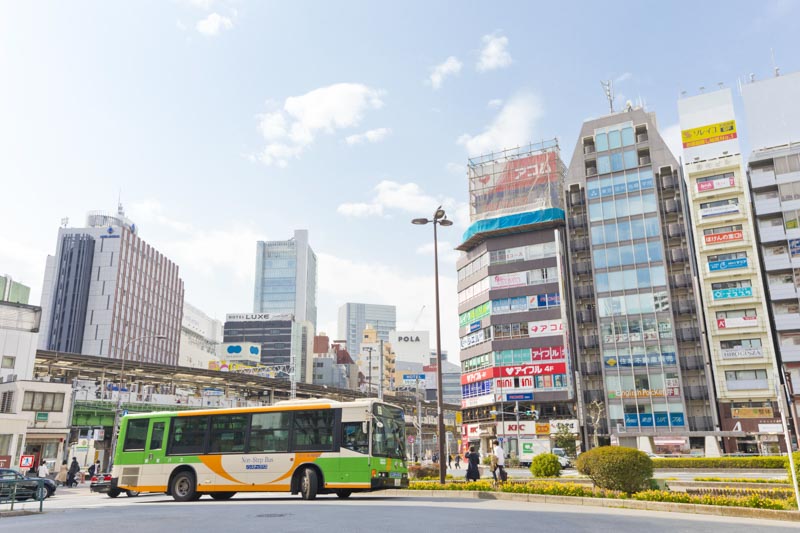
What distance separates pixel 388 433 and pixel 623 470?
293 inches

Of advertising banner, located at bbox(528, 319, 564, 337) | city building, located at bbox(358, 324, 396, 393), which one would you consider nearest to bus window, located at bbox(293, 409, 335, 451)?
advertising banner, located at bbox(528, 319, 564, 337)

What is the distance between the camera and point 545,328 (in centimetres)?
6850

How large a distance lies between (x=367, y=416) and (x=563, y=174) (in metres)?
68.4

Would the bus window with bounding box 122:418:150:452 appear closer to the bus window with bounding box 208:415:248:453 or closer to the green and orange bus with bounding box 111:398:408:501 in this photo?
the green and orange bus with bounding box 111:398:408:501

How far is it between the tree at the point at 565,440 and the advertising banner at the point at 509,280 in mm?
17085

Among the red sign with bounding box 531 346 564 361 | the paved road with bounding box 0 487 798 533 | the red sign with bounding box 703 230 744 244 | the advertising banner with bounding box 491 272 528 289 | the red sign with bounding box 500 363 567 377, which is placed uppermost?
the red sign with bounding box 703 230 744 244

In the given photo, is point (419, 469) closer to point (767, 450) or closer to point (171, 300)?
point (767, 450)

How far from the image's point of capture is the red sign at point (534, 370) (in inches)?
2628

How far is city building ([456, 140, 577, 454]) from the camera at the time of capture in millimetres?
67375

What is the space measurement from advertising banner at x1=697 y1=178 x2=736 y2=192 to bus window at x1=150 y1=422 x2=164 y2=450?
6098 centimetres

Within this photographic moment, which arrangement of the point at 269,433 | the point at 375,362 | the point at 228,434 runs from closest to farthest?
the point at 269,433
the point at 228,434
the point at 375,362

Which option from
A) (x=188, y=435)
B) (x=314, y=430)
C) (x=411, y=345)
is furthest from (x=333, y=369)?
(x=314, y=430)

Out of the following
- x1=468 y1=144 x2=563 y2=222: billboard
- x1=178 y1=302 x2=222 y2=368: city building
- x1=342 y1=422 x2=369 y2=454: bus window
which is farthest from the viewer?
x1=178 y1=302 x2=222 y2=368: city building

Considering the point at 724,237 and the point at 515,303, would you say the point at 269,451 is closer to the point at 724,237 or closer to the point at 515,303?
the point at 515,303
